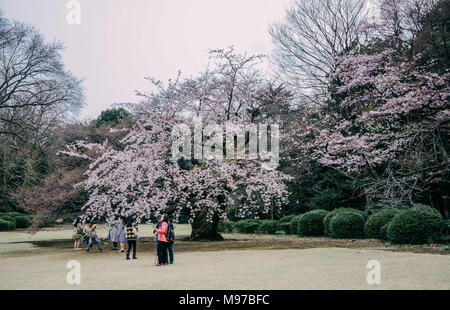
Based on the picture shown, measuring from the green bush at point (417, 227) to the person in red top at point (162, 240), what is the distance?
9.98 meters

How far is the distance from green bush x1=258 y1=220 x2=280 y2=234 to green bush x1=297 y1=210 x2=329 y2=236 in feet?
14.4

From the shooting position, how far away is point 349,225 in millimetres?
20016

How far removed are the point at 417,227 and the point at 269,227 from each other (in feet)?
45.1

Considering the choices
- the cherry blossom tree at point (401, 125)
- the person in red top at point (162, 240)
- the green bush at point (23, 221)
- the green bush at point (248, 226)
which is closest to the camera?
the person in red top at point (162, 240)

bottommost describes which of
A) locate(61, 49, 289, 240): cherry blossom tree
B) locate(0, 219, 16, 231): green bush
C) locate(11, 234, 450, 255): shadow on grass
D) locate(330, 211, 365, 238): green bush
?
locate(0, 219, 16, 231): green bush

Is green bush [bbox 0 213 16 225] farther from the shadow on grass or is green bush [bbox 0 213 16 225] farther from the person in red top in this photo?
the person in red top

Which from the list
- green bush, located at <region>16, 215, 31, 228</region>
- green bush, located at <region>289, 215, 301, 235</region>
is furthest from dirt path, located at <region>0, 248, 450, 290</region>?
green bush, located at <region>16, 215, 31, 228</region>

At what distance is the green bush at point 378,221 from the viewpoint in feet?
58.8

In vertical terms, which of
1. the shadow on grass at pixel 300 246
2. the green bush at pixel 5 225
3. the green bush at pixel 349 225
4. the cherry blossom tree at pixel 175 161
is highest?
the cherry blossom tree at pixel 175 161

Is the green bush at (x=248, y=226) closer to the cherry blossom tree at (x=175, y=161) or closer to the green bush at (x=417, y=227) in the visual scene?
the cherry blossom tree at (x=175, y=161)

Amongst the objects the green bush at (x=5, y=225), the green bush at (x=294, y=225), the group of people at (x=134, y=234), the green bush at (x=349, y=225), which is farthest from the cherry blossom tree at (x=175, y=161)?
the green bush at (x=5, y=225)

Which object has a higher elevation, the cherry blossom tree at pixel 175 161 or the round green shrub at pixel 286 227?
the cherry blossom tree at pixel 175 161

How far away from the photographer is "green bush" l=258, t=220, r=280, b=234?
1100 inches
